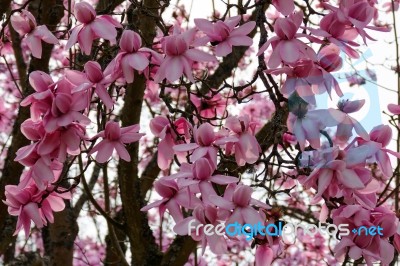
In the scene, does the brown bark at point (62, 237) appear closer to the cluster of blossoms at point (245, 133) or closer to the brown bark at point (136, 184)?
the brown bark at point (136, 184)

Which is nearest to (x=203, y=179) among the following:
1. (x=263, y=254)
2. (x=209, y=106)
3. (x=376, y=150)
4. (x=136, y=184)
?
(x=263, y=254)

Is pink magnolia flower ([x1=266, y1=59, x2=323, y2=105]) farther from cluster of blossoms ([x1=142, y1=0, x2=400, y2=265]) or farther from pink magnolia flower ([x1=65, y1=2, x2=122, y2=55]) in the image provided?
pink magnolia flower ([x1=65, y1=2, x2=122, y2=55])

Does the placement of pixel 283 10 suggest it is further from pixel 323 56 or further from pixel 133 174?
pixel 133 174

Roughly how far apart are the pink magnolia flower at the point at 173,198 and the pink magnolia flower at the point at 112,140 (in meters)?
0.14

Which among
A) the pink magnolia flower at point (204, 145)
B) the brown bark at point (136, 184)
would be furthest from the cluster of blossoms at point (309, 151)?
the brown bark at point (136, 184)

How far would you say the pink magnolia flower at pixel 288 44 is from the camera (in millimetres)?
1193

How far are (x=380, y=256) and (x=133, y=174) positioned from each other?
3.57 feet

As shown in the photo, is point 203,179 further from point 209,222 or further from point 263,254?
point 263,254

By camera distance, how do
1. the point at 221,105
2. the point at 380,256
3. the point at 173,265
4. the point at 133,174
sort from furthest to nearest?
1. the point at 173,265
2. the point at 133,174
3. the point at 221,105
4. the point at 380,256

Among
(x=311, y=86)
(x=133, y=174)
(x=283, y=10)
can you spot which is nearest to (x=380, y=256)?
(x=311, y=86)

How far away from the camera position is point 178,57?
4.14 feet

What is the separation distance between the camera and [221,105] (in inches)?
74.9

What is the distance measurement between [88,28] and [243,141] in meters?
0.41

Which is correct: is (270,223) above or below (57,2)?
below
